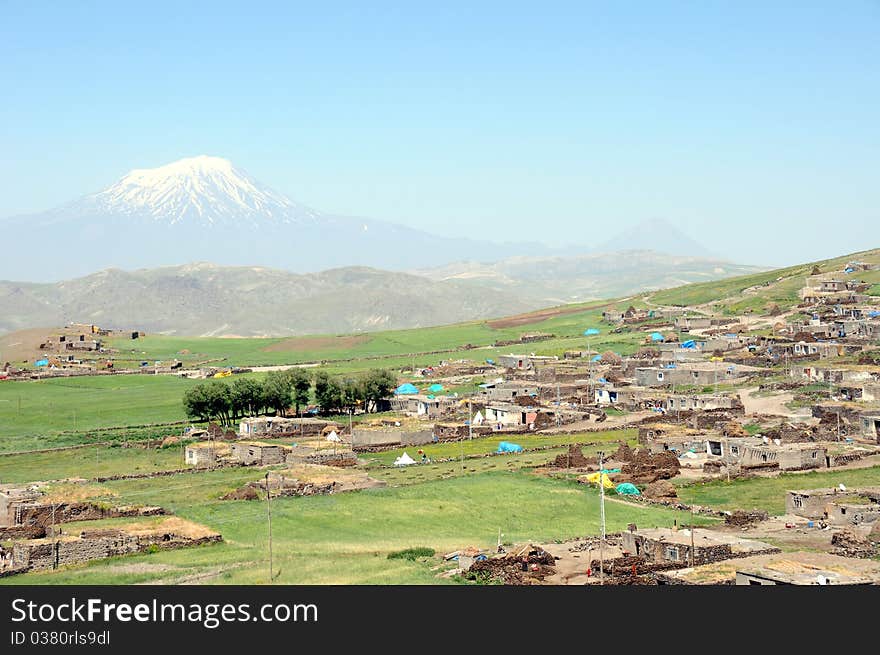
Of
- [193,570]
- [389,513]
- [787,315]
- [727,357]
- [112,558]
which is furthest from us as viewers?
[787,315]

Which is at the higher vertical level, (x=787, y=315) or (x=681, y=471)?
(x=787, y=315)

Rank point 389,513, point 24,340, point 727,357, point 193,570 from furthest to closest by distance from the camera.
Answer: point 24,340 < point 727,357 < point 389,513 < point 193,570

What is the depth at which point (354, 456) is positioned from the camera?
188 ft

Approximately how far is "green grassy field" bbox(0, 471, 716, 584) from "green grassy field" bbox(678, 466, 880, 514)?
12.0 ft

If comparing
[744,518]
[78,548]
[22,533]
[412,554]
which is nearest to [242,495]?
[22,533]

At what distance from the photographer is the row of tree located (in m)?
75.6

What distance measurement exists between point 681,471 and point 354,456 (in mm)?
15978

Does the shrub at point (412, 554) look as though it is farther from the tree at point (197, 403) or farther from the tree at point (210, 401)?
the tree at point (197, 403)

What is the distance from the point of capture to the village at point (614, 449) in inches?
1300

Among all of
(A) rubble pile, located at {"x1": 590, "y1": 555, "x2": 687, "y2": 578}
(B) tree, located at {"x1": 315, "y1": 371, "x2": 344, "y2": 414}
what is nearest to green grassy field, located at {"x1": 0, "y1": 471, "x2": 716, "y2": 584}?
(A) rubble pile, located at {"x1": 590, "y1": 555, "x2": 687, "y2": 578}

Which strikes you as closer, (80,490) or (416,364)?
(80,490)

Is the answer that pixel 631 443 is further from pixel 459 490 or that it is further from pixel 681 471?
pixel 459 490

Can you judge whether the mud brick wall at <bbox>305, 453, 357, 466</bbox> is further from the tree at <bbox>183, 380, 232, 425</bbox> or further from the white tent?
the tree at <bbox>183, 380, 232, 425</bbox>
